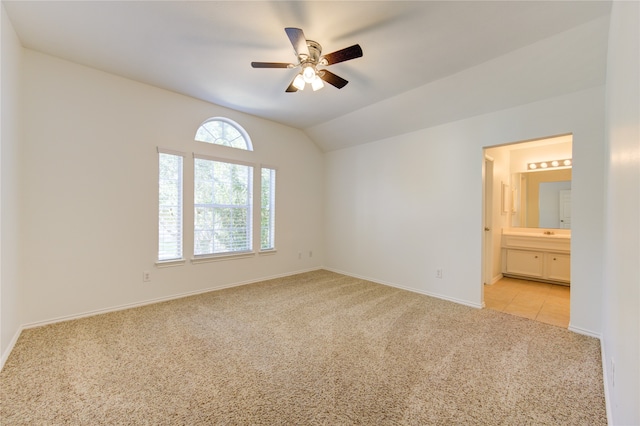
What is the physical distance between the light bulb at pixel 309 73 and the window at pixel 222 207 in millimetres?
2196

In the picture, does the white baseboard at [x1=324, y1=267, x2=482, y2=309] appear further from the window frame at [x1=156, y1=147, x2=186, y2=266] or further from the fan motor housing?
the fan motor housing

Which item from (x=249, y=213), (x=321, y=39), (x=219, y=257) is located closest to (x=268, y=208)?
(x=249, y=213)

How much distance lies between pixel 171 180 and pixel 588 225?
4925 millimetres

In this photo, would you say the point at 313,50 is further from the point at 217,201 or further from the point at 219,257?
the point at 219,257

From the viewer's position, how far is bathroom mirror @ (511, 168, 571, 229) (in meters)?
4.57

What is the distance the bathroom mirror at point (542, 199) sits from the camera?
4574mm

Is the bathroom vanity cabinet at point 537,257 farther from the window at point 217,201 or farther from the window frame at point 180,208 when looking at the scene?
the window frame at point 180,208

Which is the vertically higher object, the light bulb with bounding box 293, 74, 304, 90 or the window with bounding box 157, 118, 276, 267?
the light bulb with bounding box 293, 74, 304, 90

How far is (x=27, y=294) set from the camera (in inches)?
105

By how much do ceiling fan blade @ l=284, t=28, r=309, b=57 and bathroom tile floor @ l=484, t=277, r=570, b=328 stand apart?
146 inches

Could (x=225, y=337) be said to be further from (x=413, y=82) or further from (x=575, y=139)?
(x=575, y=139)

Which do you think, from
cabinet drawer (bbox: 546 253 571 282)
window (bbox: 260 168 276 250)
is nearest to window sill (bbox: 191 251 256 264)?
window (bbox: 260 168 276 250)

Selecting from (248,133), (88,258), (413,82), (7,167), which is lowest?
(88,258)

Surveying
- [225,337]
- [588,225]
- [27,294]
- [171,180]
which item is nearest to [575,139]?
[588,225]
